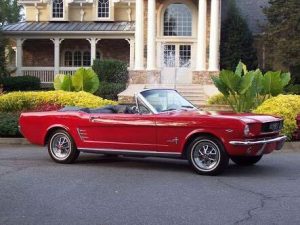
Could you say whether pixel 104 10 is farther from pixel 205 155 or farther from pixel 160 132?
pixel 205 155

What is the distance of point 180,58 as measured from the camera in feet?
102

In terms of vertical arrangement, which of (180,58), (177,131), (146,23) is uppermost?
(146,23)

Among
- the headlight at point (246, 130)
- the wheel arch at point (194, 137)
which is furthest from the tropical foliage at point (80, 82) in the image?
the headlight at point (246, 130)

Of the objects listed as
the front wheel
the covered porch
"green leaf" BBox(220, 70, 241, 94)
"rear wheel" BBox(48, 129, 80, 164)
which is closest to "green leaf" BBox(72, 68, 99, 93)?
"green leaf" BBox(220, 70, 241, 94)

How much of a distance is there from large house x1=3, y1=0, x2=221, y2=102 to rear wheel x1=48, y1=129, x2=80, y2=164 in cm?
1845

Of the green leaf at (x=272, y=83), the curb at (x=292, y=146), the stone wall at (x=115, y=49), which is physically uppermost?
the stone wall at (x=115, y=49)

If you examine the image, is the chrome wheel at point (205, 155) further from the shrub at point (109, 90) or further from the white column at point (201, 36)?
the white column at point (201, 36)

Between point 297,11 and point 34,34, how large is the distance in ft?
49.7

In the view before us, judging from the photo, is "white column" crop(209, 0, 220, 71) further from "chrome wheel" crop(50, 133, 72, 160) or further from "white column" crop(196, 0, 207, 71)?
"chrome wheel" crop(50, 133, 72, 160)

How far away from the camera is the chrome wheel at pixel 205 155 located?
9.11 meters

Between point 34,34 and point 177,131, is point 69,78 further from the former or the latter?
point 34,34

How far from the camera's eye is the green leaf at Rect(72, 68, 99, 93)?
18.4 metres

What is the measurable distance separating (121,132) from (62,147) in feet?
4.92

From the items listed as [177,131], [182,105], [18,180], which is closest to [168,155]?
[177,131]
